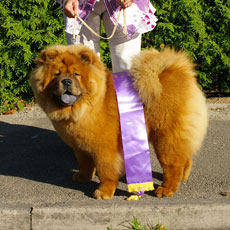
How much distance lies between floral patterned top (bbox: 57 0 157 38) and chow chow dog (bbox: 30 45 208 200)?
43cm

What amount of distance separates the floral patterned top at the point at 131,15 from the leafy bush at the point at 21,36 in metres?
2.86

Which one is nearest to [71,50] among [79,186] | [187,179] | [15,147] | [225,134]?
[79,186]

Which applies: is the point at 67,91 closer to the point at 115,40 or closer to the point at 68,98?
the point at 68,98

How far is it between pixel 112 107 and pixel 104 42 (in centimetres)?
376

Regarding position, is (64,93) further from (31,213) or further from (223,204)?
(223,204)

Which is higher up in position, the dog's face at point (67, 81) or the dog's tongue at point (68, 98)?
the dog's face at point (67, 81)

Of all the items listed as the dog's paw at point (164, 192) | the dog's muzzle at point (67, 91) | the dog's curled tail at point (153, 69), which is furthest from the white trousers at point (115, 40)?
the dog's paw at point (164, 192)

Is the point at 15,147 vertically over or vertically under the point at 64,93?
under

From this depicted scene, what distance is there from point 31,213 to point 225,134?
327cm

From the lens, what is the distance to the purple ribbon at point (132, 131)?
11.7 ft

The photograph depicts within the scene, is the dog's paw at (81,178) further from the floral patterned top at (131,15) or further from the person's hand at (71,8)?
the person's hand at (71,8)

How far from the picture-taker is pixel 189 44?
23.4 ft

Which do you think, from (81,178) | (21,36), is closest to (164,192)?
(81,178)

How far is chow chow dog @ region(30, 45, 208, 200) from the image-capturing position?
3.41m
